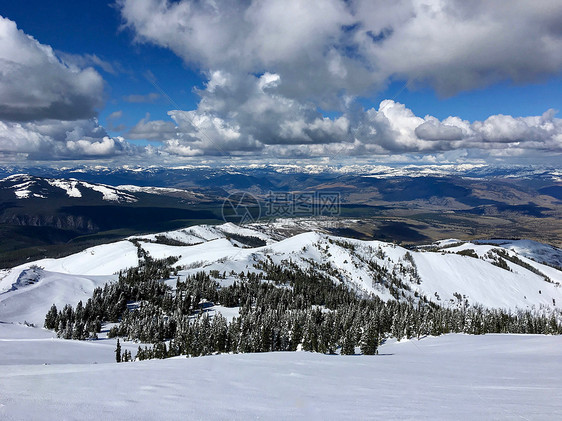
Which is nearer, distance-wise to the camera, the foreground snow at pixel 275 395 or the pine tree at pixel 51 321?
the foreground snow at pixel 275 395

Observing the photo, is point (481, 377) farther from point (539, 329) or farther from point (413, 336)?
point (539, 329)

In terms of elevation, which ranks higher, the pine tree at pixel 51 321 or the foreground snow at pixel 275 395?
the foreground snow at pixel 275 395

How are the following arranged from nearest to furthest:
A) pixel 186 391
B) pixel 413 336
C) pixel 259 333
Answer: pixel 186 391 → pixel 259 333 → pixel 413 336

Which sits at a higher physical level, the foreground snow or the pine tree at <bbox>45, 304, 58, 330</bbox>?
the foreground snow

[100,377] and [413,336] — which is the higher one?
[100,377]

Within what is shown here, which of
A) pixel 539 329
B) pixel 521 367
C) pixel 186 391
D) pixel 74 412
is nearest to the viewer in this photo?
pixel 74 412

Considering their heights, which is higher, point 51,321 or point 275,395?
point 275,395

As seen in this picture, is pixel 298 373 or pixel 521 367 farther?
pixel 521 367

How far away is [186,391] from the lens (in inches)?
618

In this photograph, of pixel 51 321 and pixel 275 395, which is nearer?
pixel 275 395

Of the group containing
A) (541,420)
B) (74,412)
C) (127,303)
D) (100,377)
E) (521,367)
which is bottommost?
(127,303)

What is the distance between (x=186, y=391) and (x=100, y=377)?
21.5 ft

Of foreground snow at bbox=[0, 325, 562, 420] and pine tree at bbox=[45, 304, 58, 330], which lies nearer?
foreground snow at bbox=[0, 325, 562, 420]

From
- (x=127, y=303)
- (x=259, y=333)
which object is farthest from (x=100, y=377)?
(x=127, y=303)
